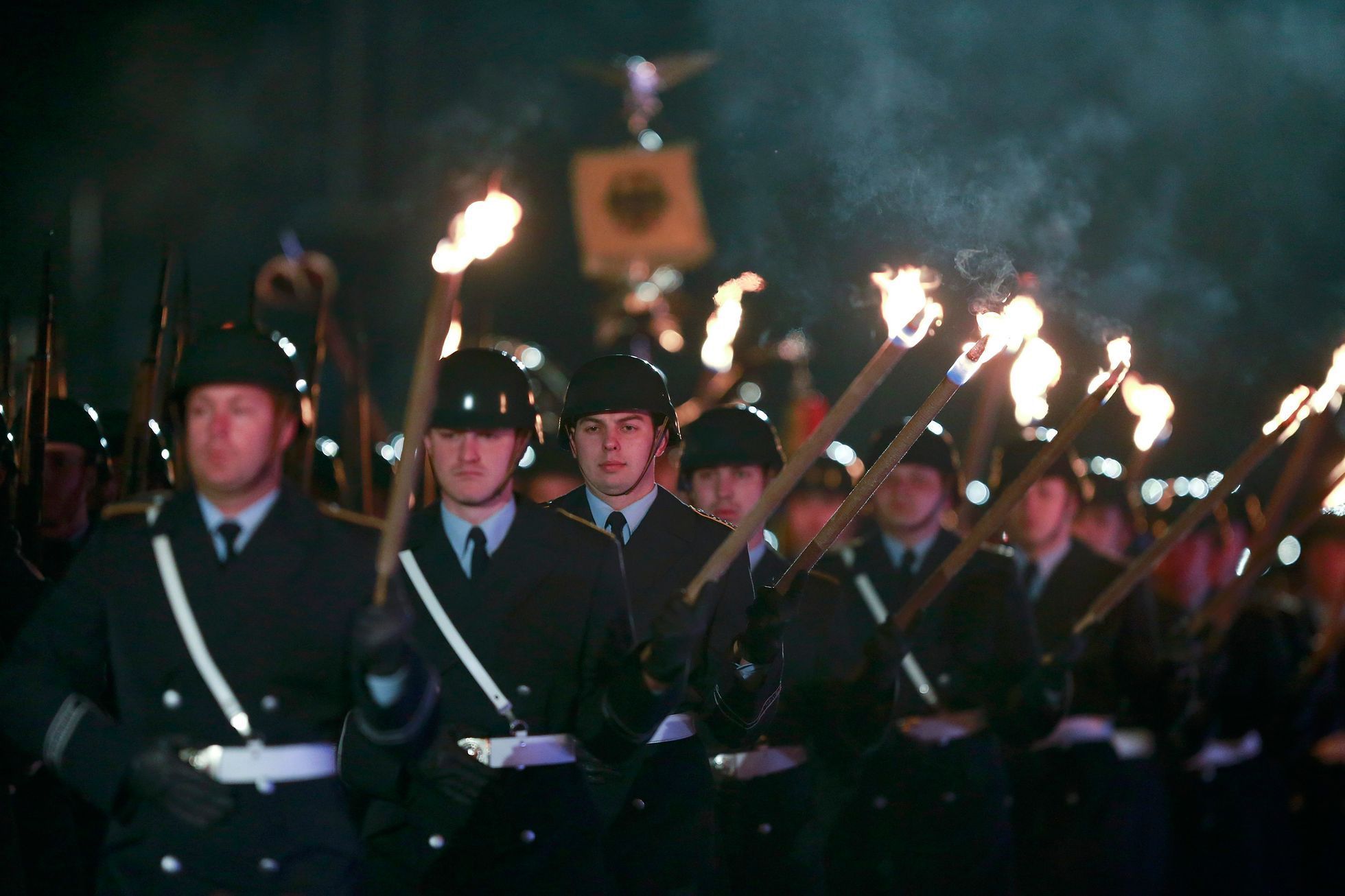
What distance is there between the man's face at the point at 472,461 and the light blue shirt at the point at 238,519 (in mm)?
872

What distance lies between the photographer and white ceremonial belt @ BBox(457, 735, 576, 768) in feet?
15.4

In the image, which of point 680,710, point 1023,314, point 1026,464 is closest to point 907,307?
point 1023,314

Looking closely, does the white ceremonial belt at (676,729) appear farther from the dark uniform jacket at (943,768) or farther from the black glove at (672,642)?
the dark uniform jacket at (943,768)

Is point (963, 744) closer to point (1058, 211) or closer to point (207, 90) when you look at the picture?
point (1058, 211)

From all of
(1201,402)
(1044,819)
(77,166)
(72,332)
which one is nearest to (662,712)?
(1044,819)

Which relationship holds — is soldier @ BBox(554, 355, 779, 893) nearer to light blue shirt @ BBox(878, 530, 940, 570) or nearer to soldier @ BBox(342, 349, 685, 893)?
soldier @ BBox(342, 349, 685, 893)

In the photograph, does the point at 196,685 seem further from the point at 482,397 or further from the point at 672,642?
the point at 482,397

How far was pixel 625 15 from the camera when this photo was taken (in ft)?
51.9

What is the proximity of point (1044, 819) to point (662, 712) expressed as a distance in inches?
156

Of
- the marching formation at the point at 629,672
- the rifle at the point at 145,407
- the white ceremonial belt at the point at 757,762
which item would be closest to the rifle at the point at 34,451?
the marching formation at the point at 629,672

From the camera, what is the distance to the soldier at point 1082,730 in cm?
780

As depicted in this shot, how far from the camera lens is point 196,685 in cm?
395

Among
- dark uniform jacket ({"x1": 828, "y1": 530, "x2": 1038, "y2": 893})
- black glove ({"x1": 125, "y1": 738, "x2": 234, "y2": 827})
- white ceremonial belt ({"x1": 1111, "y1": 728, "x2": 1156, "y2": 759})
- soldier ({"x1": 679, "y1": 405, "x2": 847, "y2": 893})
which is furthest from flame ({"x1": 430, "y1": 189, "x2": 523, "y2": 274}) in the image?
white ceremonial belt ({"x1": 1111, "y1": 728, "x2": 1156, "y2": 759})

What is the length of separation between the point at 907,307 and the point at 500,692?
1.78 m
